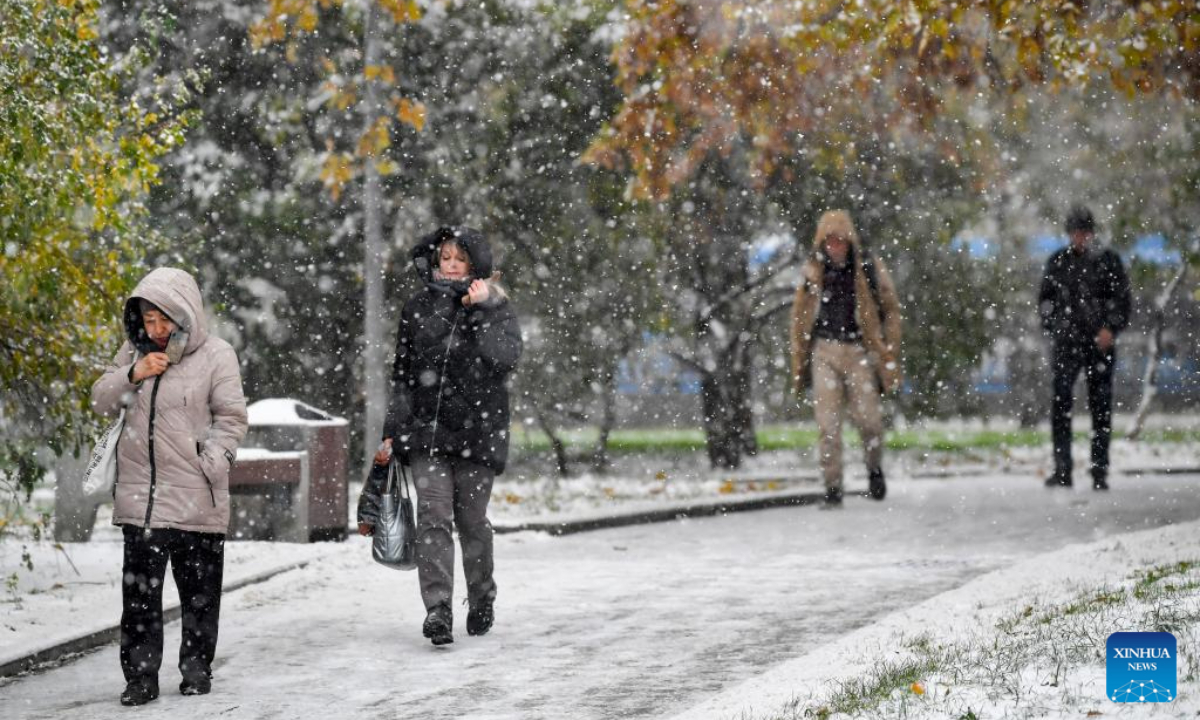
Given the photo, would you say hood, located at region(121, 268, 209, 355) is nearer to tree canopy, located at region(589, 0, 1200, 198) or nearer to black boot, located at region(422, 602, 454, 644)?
black boot, located at region(422, 602, 454, 644)

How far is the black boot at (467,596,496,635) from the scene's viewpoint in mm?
8102

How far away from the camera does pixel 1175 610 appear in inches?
251

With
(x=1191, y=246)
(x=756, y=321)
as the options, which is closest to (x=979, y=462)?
(x=756, y=321)

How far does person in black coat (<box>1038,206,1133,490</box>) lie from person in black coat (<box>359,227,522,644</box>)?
6.70 metres

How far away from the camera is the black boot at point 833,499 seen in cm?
1382

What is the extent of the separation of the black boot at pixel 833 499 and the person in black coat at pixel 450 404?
20.4 feet

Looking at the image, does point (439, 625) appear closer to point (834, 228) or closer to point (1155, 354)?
point (834, 228)

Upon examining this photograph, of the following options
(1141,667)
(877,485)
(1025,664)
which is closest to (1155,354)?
(877,485)

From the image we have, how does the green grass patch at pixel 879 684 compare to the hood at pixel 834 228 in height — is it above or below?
below

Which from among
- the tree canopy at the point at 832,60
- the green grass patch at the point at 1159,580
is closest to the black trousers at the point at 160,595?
the green grass patch at the point at 1159,580

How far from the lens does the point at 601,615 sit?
8711mm

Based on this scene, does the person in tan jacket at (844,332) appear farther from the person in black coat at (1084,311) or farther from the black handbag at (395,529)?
the black handbag at (395,529)

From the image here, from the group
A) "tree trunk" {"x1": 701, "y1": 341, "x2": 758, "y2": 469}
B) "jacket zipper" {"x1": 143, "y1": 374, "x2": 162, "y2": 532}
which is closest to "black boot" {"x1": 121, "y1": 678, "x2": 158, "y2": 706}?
"jacket zipper" {"x1": 143, "y1": 374, "x2": 162, "y2": 532}

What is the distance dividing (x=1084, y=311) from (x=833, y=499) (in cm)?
246
